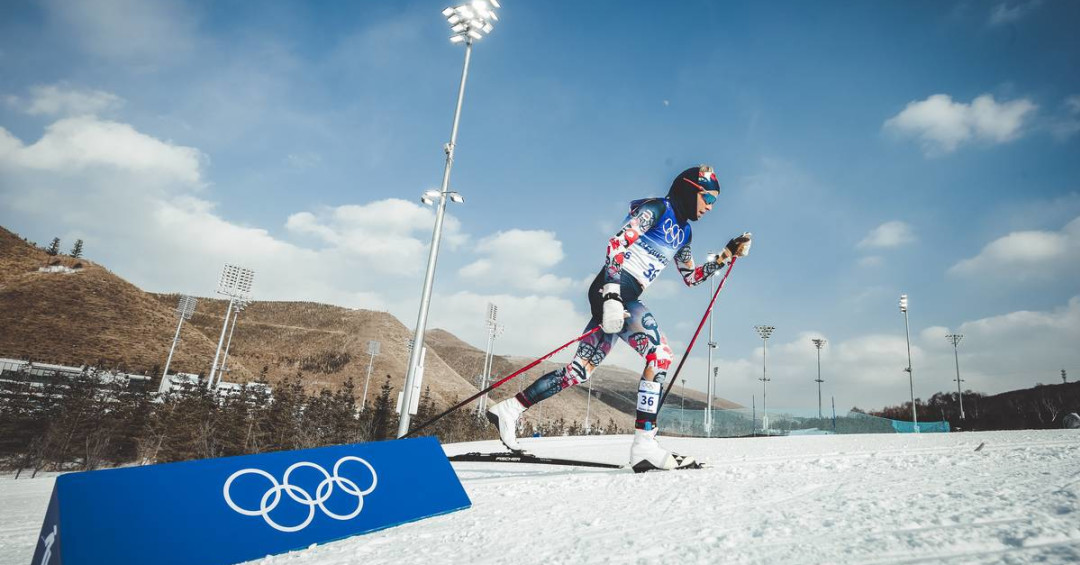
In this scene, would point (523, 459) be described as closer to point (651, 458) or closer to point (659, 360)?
point (651, 458)

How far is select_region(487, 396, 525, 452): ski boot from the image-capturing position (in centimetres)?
473

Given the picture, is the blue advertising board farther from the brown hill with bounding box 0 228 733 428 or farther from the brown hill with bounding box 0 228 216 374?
the brown hill with bounding box 0 228 216 374

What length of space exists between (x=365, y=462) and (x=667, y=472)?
217cm

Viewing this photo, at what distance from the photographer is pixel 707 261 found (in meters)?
5.21

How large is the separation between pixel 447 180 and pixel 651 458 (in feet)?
30.0

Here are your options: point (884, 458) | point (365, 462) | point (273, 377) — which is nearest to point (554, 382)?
point (365, 462)

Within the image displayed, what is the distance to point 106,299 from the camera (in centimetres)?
6438

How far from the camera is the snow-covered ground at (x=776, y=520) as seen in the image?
4.78ft

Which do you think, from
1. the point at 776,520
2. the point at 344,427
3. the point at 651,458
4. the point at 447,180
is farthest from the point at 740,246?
the point at 344,427

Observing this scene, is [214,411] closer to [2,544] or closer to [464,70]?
[464,70]

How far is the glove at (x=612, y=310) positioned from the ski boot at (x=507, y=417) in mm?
1191

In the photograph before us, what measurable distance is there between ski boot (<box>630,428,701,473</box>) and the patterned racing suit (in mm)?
199

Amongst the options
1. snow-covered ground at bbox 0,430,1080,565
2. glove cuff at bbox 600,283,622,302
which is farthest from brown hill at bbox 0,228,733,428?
snow-covered ground at bbox 0,430,1080,565

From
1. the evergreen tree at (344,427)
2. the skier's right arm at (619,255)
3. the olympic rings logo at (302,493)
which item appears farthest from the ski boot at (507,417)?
the evergreen tree at (344,427)
